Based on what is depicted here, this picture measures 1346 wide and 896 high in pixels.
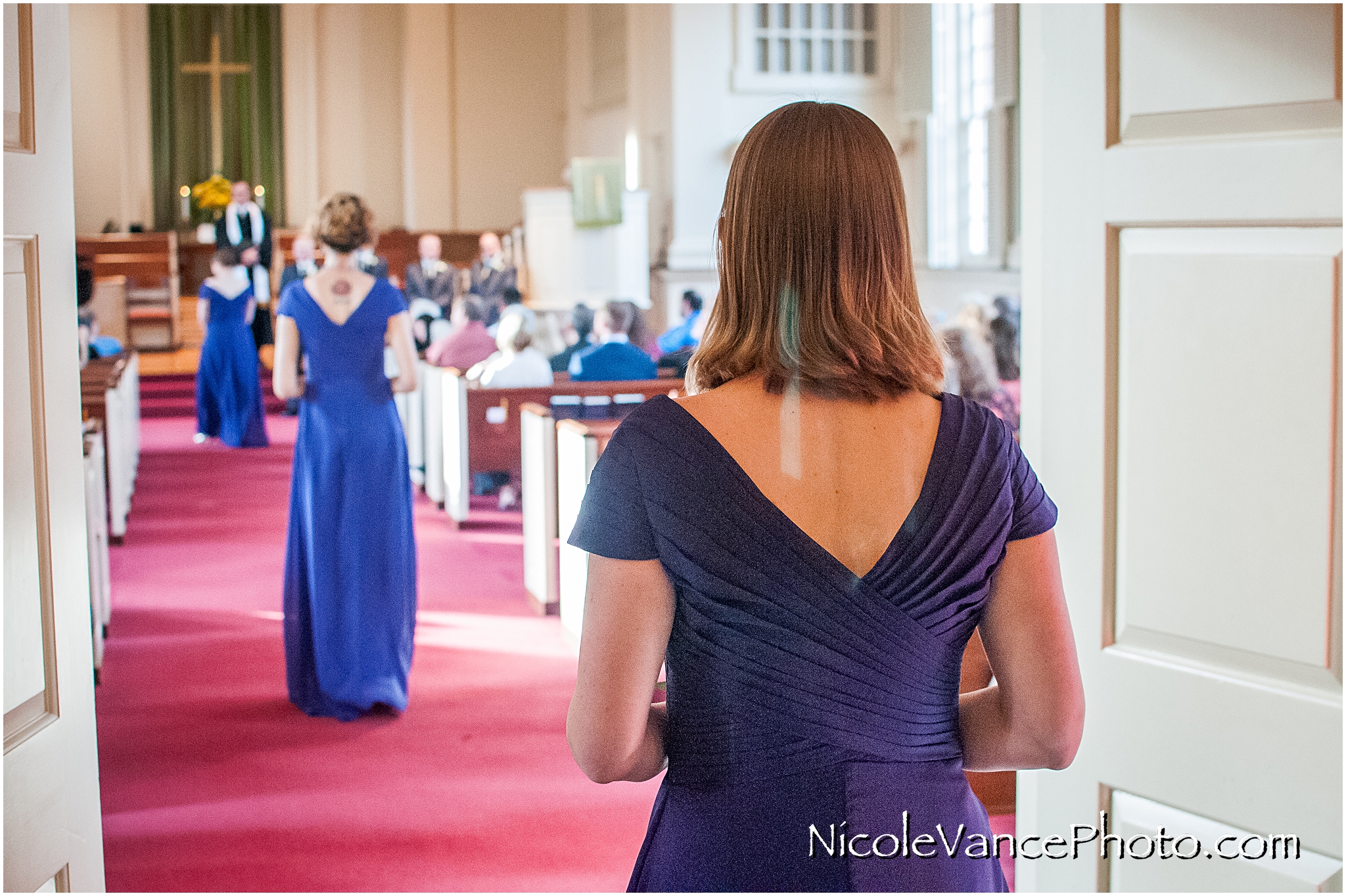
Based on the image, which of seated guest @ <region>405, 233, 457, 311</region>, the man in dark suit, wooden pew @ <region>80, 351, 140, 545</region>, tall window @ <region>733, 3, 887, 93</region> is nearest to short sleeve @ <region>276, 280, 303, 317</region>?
wooden pew @ <region>80, 351, 140, 545</region>

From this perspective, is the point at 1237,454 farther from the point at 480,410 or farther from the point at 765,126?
the point at 480,410

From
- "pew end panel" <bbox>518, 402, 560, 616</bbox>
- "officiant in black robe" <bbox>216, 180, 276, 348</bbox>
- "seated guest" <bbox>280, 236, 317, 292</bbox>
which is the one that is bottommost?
"pew end panel" <bbox>518, 402, 560, 616</bbox>

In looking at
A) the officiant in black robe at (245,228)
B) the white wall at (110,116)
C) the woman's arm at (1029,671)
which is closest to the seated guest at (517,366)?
the woman's arm at (1029,671)

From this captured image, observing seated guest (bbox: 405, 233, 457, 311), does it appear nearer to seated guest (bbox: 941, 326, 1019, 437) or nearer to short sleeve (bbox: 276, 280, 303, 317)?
seated guest (bbox: 941, 326, 1019, 437)

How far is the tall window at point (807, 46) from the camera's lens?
41.1ft

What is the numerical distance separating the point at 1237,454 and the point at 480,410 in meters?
5.43

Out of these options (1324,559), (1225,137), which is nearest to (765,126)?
(1225,137)

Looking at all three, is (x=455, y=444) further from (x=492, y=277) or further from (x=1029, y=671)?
(x=1029, y=671)

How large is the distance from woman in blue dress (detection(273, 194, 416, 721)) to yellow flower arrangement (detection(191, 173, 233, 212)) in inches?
506

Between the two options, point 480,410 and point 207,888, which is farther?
point 480,410

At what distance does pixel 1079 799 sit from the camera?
1857mm

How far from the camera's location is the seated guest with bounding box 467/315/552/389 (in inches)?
269

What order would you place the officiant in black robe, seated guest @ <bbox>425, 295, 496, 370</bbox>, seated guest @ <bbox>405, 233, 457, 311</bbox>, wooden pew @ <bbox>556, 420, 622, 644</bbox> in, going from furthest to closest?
the officiant in black robe, seated guest @ <bbox>405, 233, 457, 311</bbox>, seated guest @ <bbox>425, 295, 496, 370</bbox>, wooden pew @ <bbox>556, 420, 622, 644</bbox>

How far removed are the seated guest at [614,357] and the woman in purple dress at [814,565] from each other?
19.0 feet
